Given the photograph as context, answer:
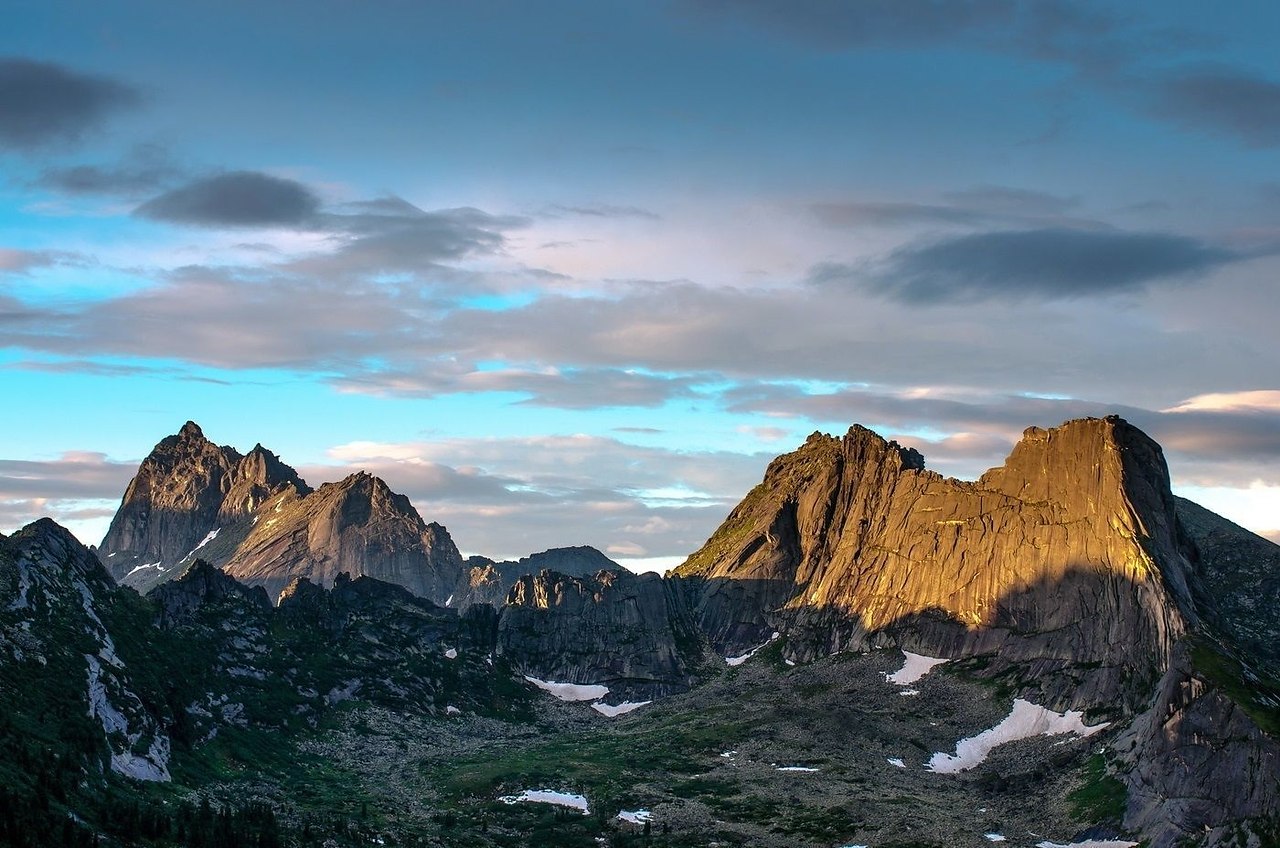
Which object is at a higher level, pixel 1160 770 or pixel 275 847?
pixel 1160 770

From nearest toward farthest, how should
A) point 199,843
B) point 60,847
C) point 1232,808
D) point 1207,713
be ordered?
point 60,847 → point 199,843 → point 1232,808 → point 1207,713

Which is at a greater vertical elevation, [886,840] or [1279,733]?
[1279,733]

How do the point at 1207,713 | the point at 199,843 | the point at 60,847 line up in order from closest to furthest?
1. the point at 60,847
2. the point at 199,843
3. the point at 1207,713

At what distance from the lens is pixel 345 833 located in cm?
19050

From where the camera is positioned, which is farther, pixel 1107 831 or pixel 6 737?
pixel 1107 831

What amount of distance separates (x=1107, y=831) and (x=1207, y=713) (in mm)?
21762

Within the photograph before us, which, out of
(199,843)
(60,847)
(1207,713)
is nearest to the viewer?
(60,847)

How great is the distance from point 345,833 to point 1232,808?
380ft

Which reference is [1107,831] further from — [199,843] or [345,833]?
[199,843]

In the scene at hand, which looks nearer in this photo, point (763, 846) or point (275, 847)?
point (275, 847)

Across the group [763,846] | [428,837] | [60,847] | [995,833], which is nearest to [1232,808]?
[995,833]

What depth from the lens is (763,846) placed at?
195 m

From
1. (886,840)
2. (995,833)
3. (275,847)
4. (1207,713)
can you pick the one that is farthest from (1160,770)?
(275,847)

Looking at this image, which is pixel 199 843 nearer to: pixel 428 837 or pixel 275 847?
pixel 275 847
